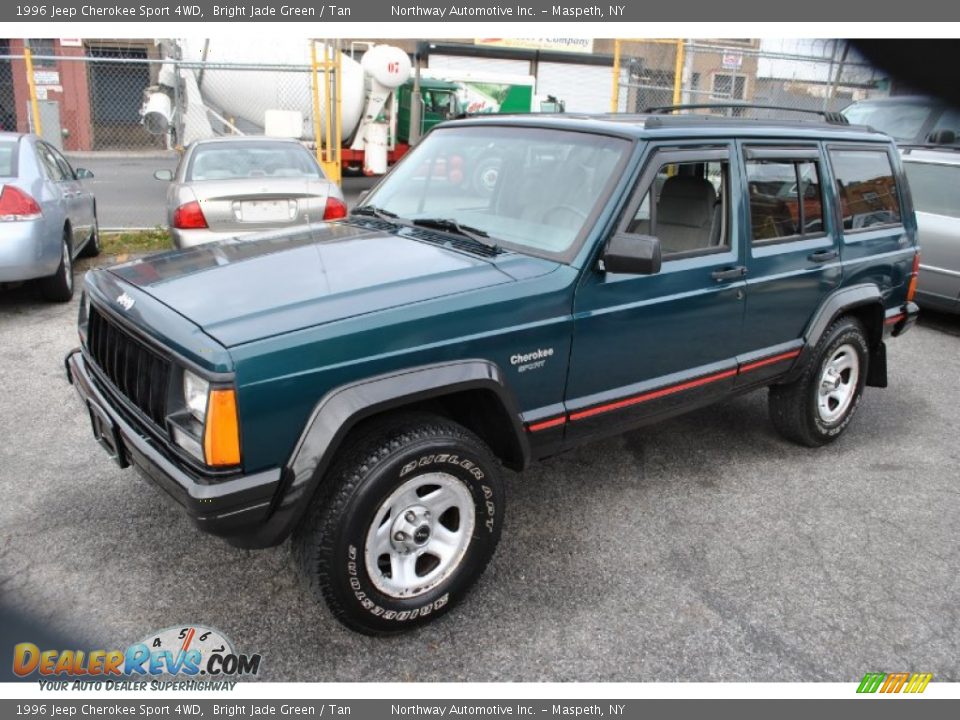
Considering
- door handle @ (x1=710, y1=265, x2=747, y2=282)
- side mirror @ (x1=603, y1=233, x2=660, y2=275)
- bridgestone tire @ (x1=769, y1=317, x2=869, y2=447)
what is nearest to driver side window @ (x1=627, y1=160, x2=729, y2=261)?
door handle @ (x1=710, y1=265, x2=747, y2=282)

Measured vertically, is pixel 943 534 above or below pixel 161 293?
below

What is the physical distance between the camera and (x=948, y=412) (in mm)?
5270

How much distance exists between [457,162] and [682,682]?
8.36ft

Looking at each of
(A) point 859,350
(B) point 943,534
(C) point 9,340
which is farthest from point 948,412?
(C) point 9,340

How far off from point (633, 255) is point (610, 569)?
1363 mm

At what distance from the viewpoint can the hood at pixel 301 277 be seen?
2553 millimetres

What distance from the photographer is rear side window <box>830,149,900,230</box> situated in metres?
4.29

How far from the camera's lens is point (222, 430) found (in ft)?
7.65

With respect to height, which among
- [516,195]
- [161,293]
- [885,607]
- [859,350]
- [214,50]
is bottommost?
[885,607]

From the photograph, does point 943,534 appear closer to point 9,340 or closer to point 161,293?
point 161,293

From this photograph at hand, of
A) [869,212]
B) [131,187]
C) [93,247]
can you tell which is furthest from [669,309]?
[131,187]

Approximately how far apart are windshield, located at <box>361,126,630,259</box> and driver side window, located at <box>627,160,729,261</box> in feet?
1.53

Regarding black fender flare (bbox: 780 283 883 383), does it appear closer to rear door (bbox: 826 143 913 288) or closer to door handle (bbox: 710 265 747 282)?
rear door (bbox: 826 143 913 288)

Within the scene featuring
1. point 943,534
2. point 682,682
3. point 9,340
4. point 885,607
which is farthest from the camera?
point 9,340
